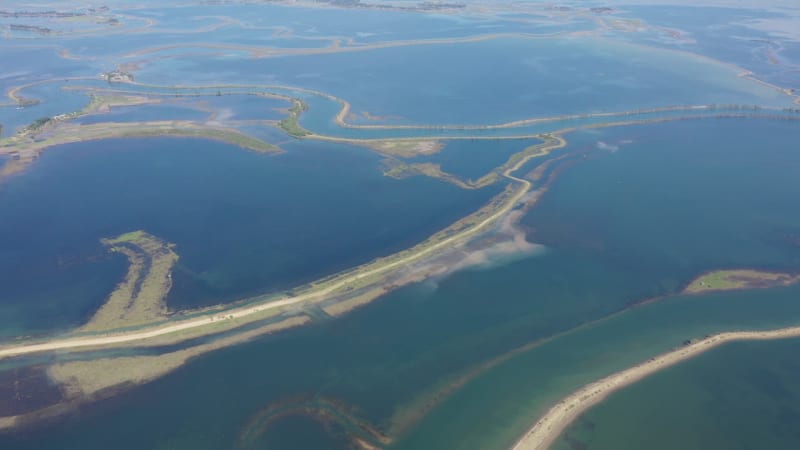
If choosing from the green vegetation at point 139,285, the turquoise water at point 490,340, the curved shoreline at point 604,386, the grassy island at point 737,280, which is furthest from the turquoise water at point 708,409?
the green vegetation at point 139,285

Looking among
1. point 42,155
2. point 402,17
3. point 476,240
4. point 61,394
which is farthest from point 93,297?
point 402,17

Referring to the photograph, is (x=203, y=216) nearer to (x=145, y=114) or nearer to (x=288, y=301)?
(x=288, y=301)

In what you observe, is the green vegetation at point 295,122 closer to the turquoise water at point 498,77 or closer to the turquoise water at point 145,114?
the turquoise water at point 498,77

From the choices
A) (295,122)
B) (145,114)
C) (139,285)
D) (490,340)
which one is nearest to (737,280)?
(490,340)

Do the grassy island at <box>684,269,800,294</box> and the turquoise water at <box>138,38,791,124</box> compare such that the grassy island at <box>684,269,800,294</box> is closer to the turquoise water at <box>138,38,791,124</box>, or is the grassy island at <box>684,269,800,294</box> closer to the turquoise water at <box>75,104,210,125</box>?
the turquoise water at <box>138,38,791,124</box>

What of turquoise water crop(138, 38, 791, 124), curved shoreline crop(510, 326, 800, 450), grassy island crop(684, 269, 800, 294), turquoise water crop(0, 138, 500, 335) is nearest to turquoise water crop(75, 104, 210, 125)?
turquoise water crop(0, 138, 500, 335)

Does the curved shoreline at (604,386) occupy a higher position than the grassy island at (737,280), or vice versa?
the grassy island at (737,280)
